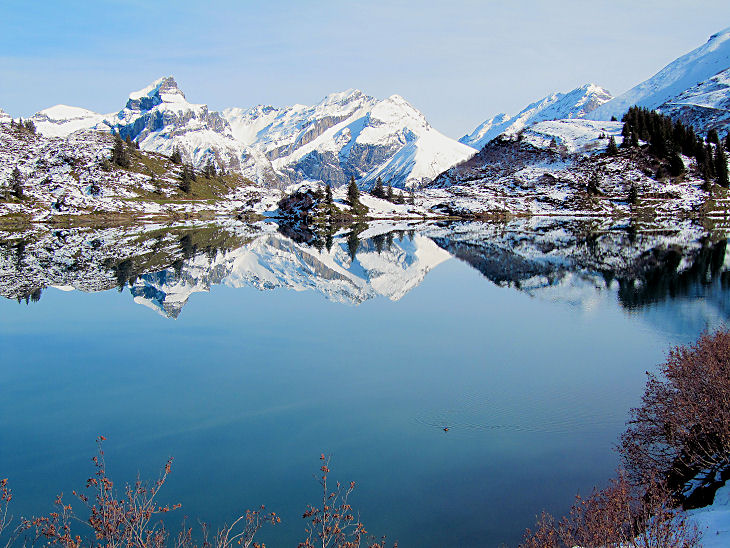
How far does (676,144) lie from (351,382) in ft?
607

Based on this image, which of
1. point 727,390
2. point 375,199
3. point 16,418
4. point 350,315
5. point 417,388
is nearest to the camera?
point 727,390

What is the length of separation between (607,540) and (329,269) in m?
59.7

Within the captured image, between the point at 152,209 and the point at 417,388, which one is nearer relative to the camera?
the point at 417,388

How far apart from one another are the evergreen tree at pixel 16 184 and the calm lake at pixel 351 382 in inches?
4284

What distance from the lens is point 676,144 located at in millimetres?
174000

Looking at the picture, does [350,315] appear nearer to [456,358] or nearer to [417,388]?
[456,358]

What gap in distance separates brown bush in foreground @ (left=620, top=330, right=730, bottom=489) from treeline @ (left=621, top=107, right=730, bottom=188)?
171379 millimetres

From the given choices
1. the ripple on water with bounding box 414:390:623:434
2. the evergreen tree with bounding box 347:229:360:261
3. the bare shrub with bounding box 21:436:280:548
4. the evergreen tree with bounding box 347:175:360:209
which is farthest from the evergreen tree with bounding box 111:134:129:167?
the ripple on water with bounding box 414:390:623:434

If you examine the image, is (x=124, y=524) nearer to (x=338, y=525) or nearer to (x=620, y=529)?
(x=338, y=525)

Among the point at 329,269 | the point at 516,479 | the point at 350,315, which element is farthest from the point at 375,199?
the point at 516,479

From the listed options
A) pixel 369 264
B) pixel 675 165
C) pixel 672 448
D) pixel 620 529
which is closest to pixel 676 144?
pixel 675 165

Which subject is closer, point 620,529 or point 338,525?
point 620,529

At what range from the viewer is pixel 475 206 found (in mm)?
177250

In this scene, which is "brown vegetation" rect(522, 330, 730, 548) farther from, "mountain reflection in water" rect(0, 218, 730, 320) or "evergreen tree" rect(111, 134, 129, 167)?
"evergreen tree" rect(111, 134, 129, 167)
